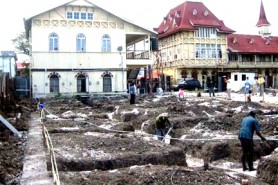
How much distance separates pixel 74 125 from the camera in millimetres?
16906

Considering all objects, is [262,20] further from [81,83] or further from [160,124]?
[160,124]

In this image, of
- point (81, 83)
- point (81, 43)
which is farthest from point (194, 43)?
point (81, 83)

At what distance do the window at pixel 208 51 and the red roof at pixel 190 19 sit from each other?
2445mm

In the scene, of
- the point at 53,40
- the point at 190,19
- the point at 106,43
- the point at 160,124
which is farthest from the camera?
the point at 190,19

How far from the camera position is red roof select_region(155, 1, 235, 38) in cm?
5241

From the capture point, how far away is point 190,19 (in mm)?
53156

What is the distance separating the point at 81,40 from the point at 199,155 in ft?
78.3

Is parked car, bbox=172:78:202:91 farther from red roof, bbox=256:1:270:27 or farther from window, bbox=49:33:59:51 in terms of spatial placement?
red roof, bbox=256:1:270:27

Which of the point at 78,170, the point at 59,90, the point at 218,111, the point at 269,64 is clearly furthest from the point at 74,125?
the point at 269,64

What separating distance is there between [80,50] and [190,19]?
22908 millimetres

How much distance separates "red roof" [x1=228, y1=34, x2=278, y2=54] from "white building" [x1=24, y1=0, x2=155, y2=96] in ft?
77.1

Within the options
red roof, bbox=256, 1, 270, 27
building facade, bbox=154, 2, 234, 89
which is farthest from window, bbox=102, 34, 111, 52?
red roof, bbox=256, 1, 270, 27

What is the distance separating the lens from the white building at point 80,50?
33688 millimetres

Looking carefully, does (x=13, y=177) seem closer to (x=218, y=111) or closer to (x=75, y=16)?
(x=218, y=111)
